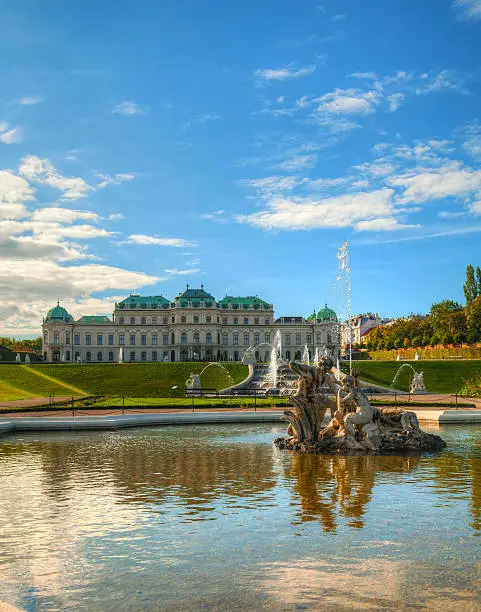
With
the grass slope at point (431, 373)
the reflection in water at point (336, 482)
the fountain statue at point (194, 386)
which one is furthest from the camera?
the grass slope at point (431, 373)

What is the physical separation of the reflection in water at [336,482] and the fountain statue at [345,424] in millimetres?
681

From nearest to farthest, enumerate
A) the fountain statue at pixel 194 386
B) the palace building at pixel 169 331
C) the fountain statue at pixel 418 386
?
the fountain statue at pixel 194 386, the fountain statue at pixel 418 386, the palace building at pixel 169 331

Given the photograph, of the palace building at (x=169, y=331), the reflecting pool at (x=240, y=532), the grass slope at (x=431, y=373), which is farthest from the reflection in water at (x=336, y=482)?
the palace building at (x=169, y=331)

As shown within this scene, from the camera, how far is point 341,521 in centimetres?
1011

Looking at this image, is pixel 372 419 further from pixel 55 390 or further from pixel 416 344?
pixel 416 344

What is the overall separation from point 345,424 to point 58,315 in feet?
394

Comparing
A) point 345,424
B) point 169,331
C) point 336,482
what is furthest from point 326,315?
point 336,482

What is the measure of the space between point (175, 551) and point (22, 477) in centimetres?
702

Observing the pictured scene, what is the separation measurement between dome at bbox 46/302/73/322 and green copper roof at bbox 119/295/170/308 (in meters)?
11.6

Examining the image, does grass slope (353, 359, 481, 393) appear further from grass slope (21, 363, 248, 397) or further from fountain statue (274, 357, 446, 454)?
fountain statue (274, 357, 446, 454)

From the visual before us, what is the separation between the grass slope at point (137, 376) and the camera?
170ft

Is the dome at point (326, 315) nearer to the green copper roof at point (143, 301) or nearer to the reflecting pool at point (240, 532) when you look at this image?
the green copper roof at point (143, 301)

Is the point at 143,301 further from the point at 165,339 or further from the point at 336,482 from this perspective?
the point at 336,482

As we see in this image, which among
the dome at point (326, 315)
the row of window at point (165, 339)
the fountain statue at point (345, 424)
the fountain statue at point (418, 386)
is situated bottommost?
the fountain statue at point (418, 386)
